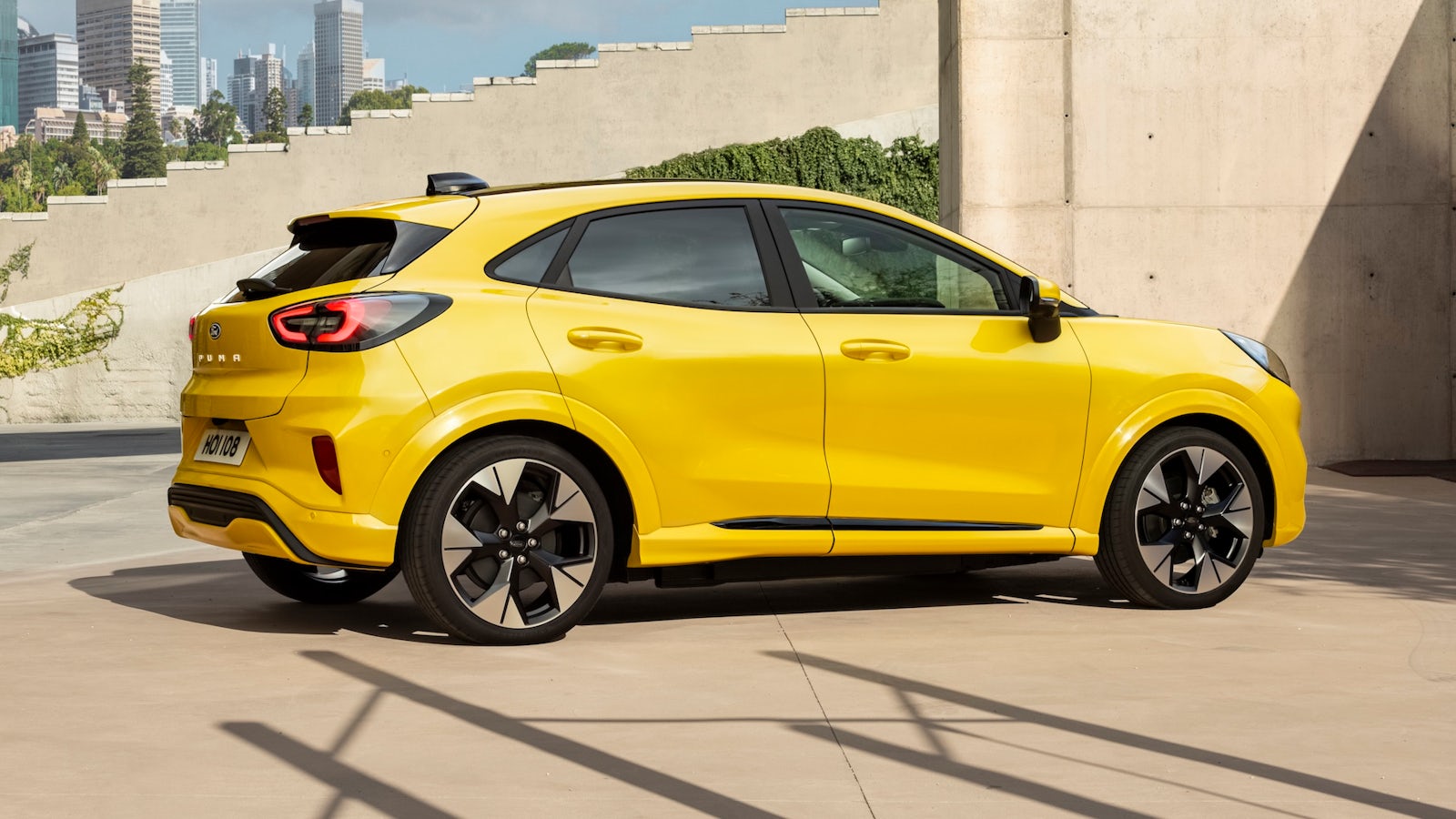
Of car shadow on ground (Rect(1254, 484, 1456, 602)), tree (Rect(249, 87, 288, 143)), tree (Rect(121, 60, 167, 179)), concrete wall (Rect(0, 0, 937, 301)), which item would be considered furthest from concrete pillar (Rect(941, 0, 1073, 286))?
tree (Rect(121, 60, 167, 179))

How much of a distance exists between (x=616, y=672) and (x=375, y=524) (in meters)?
0.98

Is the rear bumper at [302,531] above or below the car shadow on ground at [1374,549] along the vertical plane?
above

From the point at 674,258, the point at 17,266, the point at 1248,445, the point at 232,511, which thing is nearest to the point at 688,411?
the point at 674,258

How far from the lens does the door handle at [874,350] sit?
6.48m

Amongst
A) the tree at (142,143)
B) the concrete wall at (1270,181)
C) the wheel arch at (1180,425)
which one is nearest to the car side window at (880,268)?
the wheel arch at (1180,425)

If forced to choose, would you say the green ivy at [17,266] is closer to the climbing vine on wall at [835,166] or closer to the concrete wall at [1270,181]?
the climbing vine on wall at [835,166]

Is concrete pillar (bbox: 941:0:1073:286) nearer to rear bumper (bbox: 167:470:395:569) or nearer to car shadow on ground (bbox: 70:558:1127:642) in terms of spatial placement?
car shadow on ground (bbox: 70:558:1127:642)

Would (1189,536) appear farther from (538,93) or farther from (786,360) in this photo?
(538,93)

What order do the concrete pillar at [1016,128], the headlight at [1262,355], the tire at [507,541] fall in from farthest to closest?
1. the concrete pillar at [1016,128]
2. the headlight at [1262,355]
3. the tire at [507,541]

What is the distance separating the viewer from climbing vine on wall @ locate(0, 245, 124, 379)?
36031mm

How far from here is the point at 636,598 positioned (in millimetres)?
7539

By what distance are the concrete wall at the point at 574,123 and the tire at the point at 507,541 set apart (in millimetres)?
41562

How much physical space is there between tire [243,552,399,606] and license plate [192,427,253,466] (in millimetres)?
918

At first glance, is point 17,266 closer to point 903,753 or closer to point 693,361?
point 693,361
